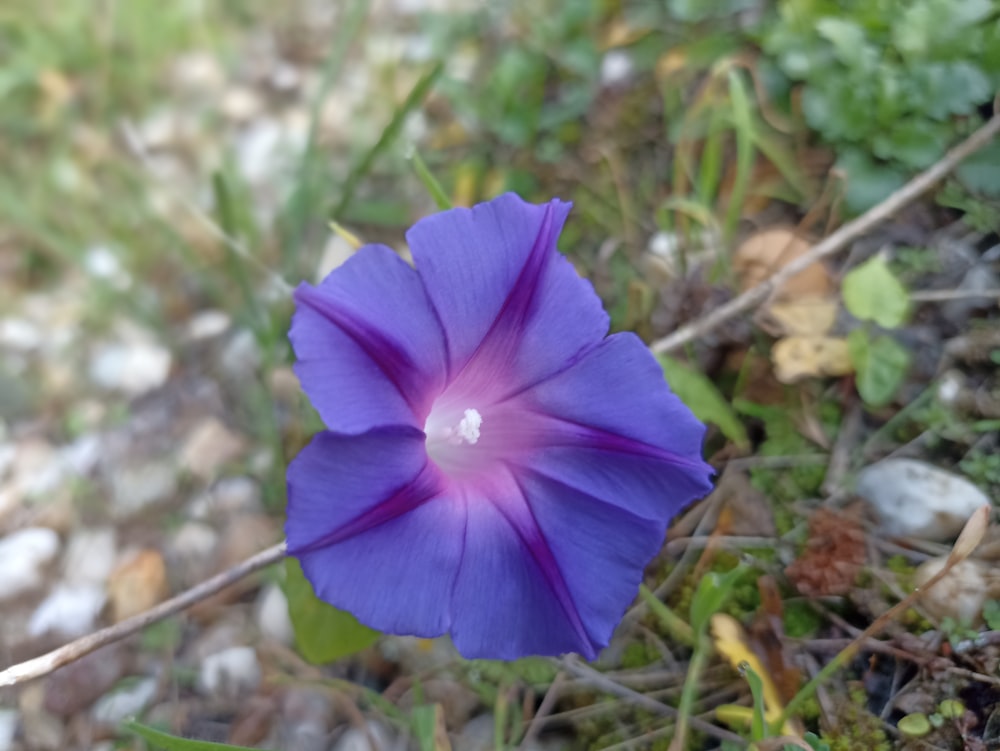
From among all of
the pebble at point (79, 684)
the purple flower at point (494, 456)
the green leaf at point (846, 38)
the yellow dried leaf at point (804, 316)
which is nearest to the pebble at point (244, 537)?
the pebble at point (79, 684)

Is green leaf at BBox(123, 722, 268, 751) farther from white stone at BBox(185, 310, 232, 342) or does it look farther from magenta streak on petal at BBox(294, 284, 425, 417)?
white stone at BBox(185, 310, 232, 342)

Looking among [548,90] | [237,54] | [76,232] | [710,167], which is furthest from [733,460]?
[237,54]

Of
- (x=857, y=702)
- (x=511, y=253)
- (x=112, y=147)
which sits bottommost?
(x=857, y=702)

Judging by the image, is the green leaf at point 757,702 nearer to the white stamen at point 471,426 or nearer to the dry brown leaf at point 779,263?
the white stamen at point 471,426

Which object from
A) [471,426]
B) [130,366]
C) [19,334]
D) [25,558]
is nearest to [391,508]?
[471,426]

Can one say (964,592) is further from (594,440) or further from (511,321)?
(511,321)

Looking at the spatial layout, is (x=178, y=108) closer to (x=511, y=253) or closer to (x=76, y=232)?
(x=76, y=232)
